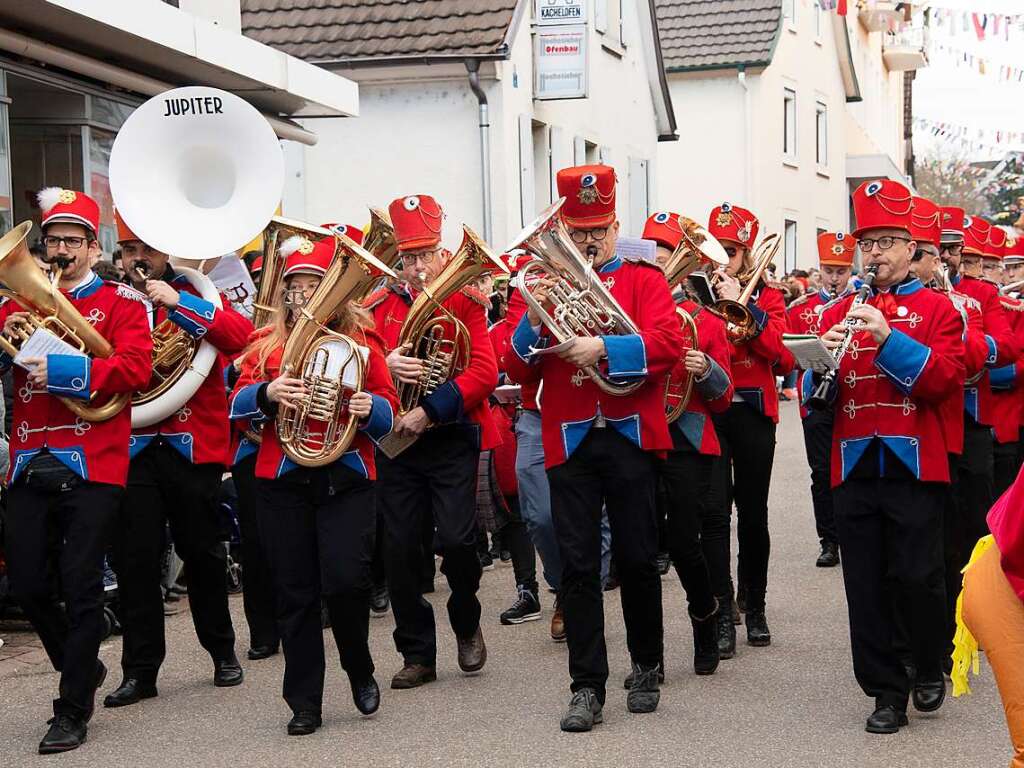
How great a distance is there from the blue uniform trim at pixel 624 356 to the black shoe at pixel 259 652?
8.97ft

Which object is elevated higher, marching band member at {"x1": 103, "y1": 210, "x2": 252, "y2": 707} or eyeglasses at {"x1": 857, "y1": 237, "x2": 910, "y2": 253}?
eyeglasses at {"x1": 857, "y1": 237, "x2": 910, "y2": 253}

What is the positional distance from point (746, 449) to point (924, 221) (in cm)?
195

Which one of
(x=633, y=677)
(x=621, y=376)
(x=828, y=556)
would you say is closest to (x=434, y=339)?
(x=621, y=376)

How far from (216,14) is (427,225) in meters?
8.33

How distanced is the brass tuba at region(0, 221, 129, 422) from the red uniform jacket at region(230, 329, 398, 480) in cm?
54

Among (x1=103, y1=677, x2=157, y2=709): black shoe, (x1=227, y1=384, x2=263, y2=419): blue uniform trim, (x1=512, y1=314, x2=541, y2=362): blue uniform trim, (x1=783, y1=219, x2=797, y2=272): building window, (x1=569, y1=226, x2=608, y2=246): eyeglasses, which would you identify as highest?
(x1=783, y1=219, x2=797, y2=272): building window

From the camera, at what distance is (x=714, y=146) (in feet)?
102

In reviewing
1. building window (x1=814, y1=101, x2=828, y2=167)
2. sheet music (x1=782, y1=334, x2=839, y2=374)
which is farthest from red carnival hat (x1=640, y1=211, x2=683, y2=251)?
building window (x1=814, y1=101, x2=828, y2=167)

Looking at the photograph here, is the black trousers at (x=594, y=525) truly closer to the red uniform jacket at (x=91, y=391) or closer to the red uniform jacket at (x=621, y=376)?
the red uniform jacket at (x=621, y=376)

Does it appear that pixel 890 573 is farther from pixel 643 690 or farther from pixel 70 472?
pixel 70 472

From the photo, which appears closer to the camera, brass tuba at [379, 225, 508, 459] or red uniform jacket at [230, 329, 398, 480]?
red uniform jacket at [230, 329, 398, 480]

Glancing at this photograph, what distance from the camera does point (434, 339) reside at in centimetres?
746

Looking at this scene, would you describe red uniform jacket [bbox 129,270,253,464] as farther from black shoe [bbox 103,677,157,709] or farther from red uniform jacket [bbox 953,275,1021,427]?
red uniform jacket [bbox 953,275,1021,427]

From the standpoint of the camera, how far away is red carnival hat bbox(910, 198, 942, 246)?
261 inches
